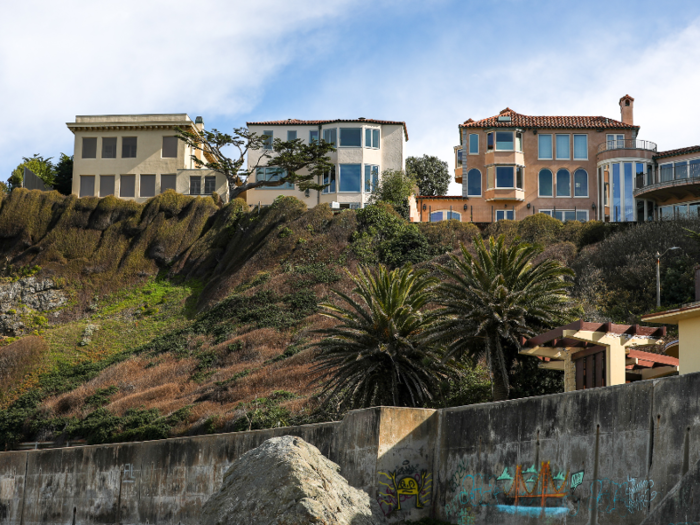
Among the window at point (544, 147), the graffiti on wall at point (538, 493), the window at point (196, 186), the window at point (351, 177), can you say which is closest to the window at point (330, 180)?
the window at point (351, 177)

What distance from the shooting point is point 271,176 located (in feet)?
228

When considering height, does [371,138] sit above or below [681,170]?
above

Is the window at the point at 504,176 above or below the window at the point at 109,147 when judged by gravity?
below

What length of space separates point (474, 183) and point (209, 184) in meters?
23.3

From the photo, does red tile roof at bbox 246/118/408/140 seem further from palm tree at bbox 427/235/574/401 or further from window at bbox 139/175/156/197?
palm tree at bbox 427/235/574/401

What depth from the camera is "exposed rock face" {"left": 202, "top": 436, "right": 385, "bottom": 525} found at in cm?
1311

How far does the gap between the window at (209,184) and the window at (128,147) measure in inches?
290

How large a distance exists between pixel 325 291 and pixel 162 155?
2946 centimetres

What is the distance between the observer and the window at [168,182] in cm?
7250

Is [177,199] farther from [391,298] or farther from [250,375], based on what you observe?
[391,298]

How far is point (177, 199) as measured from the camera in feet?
225

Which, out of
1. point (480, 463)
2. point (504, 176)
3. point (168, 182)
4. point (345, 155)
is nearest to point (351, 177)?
point (345, 155)

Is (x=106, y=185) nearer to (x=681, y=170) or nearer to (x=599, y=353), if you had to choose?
(x=681, y=170)

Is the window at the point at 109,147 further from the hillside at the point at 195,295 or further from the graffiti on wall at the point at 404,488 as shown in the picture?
the graffiti on wall at the point at 404,488
